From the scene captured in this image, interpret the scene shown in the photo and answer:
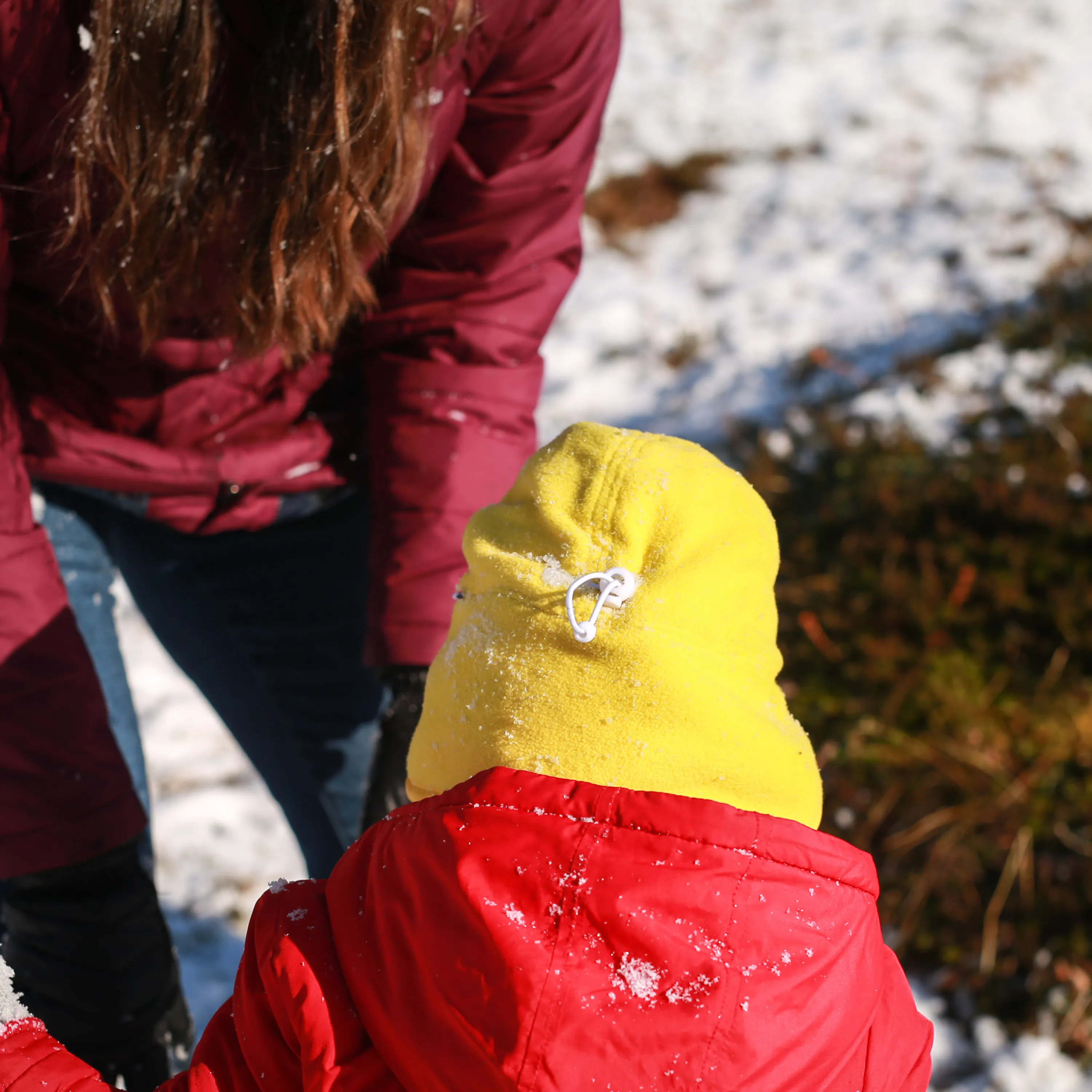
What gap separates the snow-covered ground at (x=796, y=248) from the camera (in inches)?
120

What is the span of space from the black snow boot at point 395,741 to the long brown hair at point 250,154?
21.8 inches

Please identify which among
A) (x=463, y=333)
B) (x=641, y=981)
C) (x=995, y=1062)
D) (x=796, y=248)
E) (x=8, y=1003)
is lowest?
(x=995, y=1062)

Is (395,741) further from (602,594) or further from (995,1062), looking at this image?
(995,1062)

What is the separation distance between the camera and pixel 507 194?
1.52 meters

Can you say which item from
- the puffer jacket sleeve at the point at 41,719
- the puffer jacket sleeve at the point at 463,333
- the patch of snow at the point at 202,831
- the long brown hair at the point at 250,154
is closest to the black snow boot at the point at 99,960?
the puffer jacket sleeve at the point at 41,719

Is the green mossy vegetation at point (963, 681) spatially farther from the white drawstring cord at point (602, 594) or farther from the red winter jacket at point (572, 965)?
the white drawstring cord at point (602, 594)

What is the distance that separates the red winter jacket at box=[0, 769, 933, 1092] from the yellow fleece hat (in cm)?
5

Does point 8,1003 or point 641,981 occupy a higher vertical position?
point 641,981

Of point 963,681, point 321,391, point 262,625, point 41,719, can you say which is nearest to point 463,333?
point 321,391

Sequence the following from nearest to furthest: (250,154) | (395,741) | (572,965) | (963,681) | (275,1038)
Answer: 1. (572,965)
2. (275,1038)
3. (250,154)
4. (395,741)
5. (963,681)

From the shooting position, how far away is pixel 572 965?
967 millimetres

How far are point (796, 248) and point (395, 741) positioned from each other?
13.6 ft

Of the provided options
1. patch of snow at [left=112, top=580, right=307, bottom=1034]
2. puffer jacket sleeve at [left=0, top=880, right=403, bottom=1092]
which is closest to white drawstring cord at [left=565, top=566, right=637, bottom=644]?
puffer jacket sleeve at [left=0, top=880, right=403, bottom=1092]

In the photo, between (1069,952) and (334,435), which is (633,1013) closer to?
(334,435)
